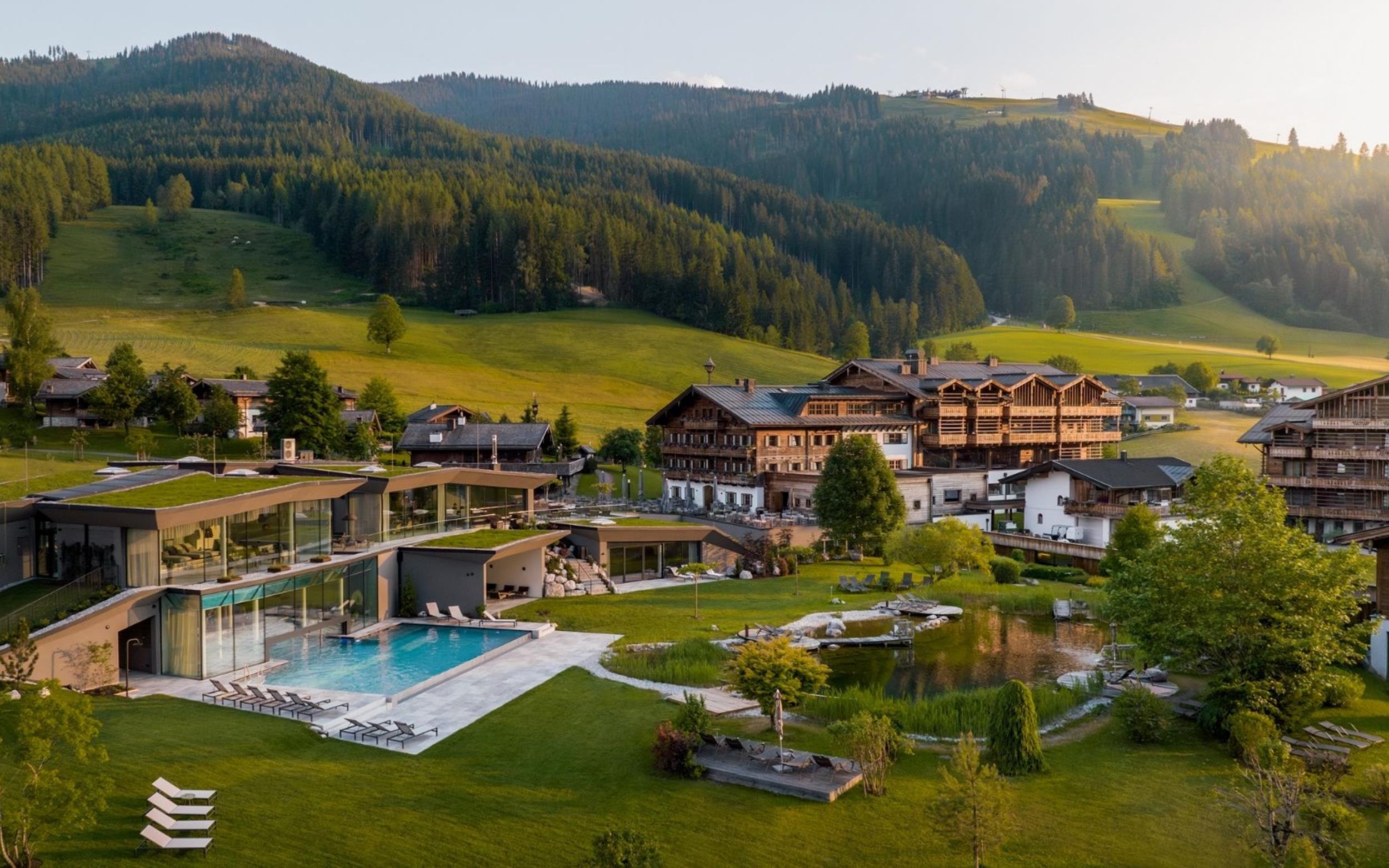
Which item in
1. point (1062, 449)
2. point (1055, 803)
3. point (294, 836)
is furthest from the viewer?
point (1062, 449)

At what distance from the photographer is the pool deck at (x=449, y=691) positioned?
2172cm

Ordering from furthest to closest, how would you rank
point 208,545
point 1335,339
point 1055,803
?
point 1335,339, point 208,545, point 1055,803

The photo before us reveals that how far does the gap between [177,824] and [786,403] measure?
47.2m

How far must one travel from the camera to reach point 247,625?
2720 centimetres

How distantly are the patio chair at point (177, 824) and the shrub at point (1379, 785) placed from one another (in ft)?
63.1

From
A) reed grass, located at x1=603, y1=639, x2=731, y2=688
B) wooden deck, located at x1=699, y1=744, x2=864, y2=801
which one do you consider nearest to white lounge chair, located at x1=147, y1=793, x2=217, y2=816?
wooden deck, located at x1=699, y1=744, x2=864, y2=801

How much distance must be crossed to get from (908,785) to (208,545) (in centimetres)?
1871

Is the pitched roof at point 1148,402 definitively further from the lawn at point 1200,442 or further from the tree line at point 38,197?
the tree line at point 38,197

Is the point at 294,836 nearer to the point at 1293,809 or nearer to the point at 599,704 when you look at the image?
the point at 599,704

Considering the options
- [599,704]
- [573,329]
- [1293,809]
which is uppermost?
[573,329]

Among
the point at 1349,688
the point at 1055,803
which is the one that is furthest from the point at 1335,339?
the point at 1055,803

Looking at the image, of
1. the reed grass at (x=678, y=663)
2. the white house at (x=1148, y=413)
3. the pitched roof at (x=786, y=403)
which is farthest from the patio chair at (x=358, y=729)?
the white house at (x=1148, y=413)

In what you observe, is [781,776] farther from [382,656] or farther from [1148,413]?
[1148,413]

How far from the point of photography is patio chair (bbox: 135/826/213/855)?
50.8 feet
